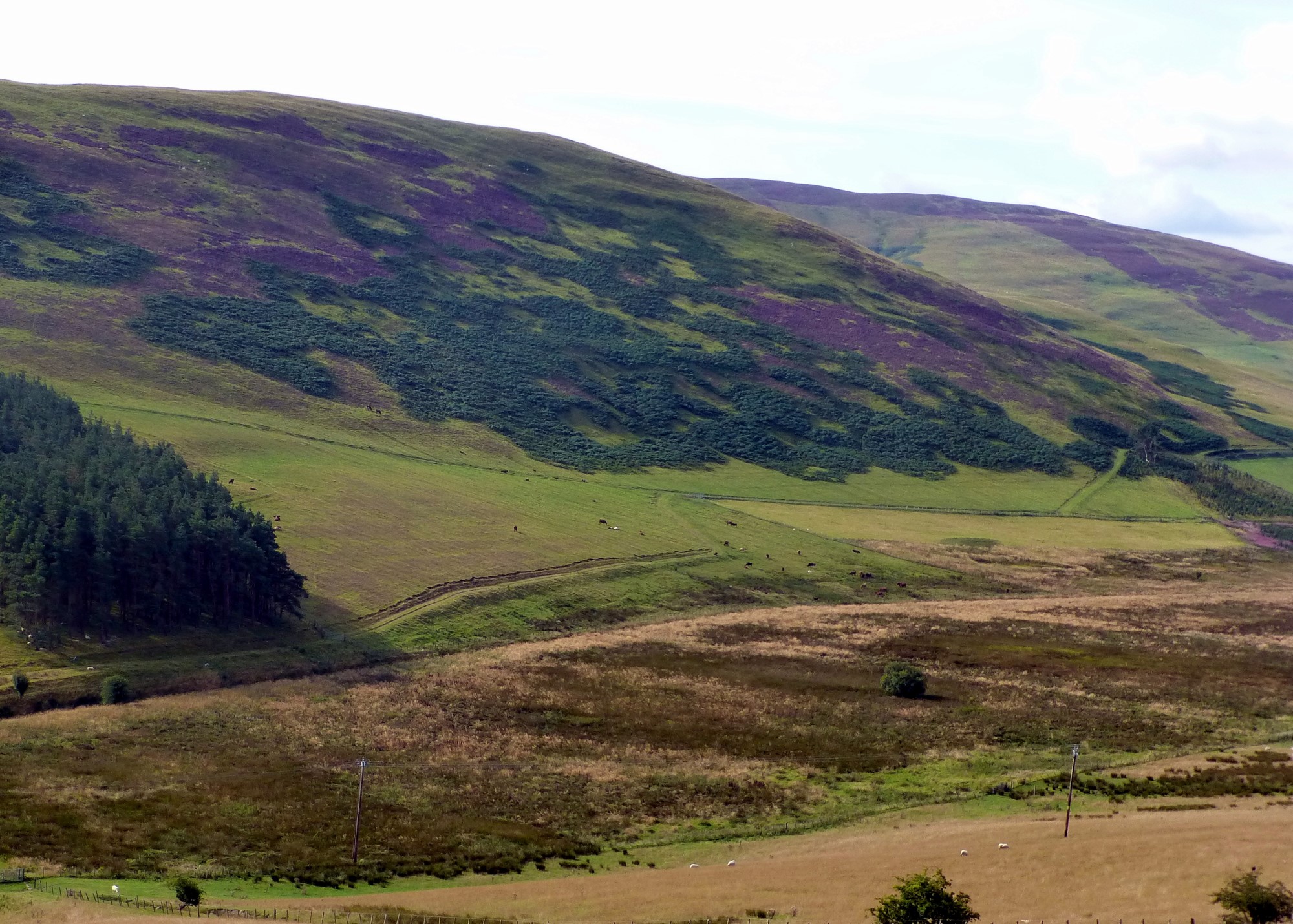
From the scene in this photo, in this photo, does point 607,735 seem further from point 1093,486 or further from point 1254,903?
point 1093,486

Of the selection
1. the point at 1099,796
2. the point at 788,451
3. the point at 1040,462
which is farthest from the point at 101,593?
the point at 1040,462

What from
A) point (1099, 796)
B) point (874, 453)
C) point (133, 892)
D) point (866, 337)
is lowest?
point (133, 892)

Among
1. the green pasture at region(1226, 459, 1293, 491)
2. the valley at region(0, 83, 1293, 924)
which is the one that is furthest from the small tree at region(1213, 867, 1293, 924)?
the green pasture at region(1226, 459, 1293, 491)

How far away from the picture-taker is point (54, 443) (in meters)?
84.5

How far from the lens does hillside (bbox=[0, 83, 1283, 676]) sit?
9844 cm

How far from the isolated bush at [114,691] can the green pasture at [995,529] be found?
74642 millimetres

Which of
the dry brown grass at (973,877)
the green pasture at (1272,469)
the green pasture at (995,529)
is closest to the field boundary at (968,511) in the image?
the green pasture at (995,529)

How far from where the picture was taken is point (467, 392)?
152 metres

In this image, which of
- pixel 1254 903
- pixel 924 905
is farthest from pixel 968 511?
pixel 924 905

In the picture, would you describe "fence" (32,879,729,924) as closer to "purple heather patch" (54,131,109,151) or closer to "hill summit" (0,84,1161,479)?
"hill summit" (0,84,1161,479)

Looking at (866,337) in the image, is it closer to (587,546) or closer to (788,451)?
(788,451)

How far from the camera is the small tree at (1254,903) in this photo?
36.2 metres

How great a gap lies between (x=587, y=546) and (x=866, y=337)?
101 m

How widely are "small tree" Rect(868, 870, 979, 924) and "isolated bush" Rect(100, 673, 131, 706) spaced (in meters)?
42.2
